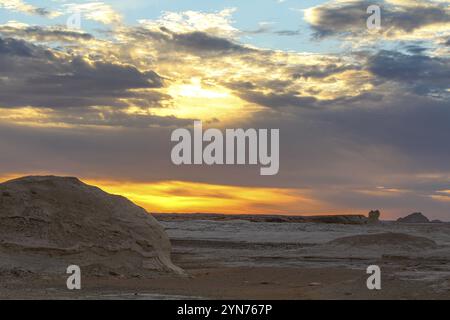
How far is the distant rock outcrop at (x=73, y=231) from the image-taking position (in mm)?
21984

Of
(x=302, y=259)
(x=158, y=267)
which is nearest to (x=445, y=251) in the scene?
(x=302, y=259)

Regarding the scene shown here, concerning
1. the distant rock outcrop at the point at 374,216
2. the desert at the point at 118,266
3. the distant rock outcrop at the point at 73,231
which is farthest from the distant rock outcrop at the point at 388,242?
the distant rock outcrop at the point at 374,216

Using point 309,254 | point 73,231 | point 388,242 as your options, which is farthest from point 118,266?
point 388,242

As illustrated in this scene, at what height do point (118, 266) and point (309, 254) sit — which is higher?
point (309, 254)

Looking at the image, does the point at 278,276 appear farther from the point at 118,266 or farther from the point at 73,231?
the point at 73,231

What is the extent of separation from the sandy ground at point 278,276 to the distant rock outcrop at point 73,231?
2.41 feet

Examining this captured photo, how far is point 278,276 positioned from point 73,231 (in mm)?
7170

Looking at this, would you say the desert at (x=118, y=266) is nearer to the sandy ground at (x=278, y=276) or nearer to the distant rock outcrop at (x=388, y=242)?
the sandy ground at (x=278, y=276)

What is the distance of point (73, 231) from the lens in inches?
902

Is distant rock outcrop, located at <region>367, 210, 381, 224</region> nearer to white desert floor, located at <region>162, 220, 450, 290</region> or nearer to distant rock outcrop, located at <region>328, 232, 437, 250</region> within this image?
white desert floor, located at <region>162, 220, 450, 290</region>

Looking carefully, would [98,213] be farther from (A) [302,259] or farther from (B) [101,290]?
(A) [302,259]

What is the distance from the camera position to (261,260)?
32.3 m
